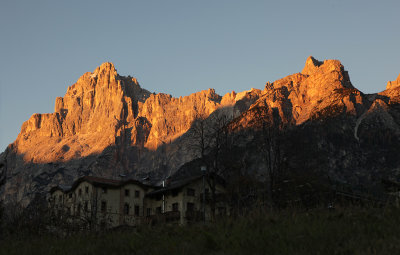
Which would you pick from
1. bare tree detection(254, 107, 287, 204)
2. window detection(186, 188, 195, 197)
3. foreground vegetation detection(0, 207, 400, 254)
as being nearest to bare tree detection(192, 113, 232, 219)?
window detection(186, 188, 195, 197)

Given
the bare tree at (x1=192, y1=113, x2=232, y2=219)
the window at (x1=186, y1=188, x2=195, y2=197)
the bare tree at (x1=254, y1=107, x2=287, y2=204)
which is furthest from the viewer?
the window at (x1=186, y1=188, x2=195, y2=197)

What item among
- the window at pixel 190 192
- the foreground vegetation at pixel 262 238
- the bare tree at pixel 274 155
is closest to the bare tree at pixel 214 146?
the window at pixel 190 192

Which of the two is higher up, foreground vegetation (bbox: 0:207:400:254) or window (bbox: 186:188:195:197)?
window (bbox: 186:188:195:197)

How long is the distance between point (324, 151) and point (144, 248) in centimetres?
13094

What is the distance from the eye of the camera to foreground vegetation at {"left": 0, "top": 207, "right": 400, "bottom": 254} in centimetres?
1000

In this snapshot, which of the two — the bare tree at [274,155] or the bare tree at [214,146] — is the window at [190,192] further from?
the bare tree at [274,155]

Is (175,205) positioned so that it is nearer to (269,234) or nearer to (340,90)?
(269,234)

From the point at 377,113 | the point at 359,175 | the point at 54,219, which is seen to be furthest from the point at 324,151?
the point at 54,219

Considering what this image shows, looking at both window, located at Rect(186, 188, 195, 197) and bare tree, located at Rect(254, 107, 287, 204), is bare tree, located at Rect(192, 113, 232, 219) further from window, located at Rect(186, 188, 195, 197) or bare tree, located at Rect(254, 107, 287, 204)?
bare tree, located at Rect(254, 107, 287, 204)

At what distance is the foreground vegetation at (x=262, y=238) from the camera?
10.0 metres

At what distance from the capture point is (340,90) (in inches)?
6412

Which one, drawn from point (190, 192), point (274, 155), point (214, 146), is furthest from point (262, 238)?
point (190, 192)

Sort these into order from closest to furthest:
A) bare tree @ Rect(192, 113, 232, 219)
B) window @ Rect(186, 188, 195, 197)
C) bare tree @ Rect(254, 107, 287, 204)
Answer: bare tree @ Rect(254, 107, 287, 204), bare tree @ Rect(192, 113, 232, 219), window @ Rect(186, 188, 195, 197)

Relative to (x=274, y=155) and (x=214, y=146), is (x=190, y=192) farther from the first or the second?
(x=274, y=155)
